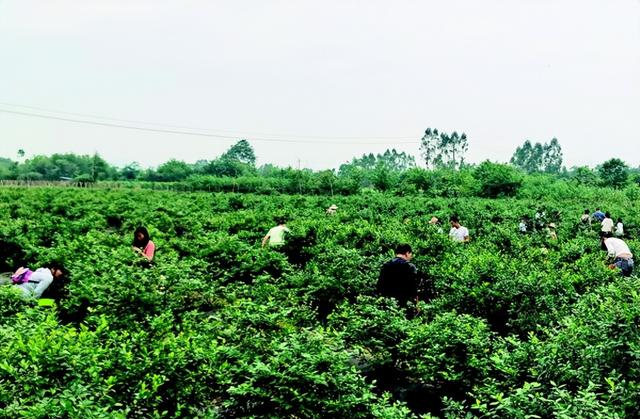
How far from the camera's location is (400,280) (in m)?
6.40

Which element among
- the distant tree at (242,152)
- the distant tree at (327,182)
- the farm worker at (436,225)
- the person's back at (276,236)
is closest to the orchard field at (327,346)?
the person's back at (276,236)

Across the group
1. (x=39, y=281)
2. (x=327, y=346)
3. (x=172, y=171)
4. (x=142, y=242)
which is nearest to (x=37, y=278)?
(x=39, y=281)

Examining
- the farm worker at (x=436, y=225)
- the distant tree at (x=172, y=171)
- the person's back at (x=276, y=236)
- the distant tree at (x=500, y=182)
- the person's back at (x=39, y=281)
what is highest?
the distant tree at (x=172, y=171)

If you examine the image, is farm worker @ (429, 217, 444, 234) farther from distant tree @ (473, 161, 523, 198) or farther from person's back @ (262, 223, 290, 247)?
distant tree @ (473, 161, 523, 198)

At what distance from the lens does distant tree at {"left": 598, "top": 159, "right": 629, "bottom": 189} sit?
54344 millimetres

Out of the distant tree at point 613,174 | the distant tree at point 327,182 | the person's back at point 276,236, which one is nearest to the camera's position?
the person's back at point 276,236

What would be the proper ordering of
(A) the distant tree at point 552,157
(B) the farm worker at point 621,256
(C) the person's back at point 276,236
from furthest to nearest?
(A) the distant tree at point 552,157
(C) the person's back at point 276,236
(B) the farm worker at point 621,256

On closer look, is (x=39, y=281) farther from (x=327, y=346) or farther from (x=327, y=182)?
(x=327, y=182)

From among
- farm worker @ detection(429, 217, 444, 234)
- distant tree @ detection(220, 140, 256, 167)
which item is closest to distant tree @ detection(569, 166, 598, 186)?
farm worker @ detection(429, 217, 444, 234)

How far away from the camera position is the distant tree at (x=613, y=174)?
5434 centimetres

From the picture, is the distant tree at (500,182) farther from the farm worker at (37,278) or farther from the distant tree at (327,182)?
the farm worker at (37,278)

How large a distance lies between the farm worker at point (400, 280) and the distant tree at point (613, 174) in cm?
5754

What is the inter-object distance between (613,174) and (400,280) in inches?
2352

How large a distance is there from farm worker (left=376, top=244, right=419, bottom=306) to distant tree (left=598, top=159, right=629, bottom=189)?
57.5 metres
